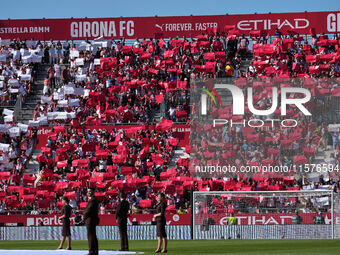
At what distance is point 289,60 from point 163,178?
11.2 metres

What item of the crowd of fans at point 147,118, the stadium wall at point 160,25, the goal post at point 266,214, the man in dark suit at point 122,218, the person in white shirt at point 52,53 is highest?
the stadium wall at point 160,25

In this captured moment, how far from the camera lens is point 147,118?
43.2m

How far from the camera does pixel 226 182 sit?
37.0m

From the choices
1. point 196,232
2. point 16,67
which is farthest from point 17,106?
point 196,232

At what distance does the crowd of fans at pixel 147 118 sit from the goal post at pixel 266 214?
2974 millimetres

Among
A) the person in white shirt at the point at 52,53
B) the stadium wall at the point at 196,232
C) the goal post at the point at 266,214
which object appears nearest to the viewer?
the stadium wall at the point at 196,232

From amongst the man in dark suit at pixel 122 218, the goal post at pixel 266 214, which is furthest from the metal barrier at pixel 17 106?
the man in dark suit at pixel 122 218

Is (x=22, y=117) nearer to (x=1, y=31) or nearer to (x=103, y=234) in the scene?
(x=1, y=31)

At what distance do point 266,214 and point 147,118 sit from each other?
12380 mm

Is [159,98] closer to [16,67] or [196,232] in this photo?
[16,67]

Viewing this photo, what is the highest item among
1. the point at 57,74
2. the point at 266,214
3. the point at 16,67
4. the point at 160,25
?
the point at 160,25

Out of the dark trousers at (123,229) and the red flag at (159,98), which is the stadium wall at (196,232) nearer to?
the dark trousers at (123,229)

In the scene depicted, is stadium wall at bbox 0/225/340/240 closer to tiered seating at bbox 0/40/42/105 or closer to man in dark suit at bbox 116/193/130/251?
man in dark suit at bbox 116/193/130/251

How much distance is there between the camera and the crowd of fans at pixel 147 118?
3831 centimetres
